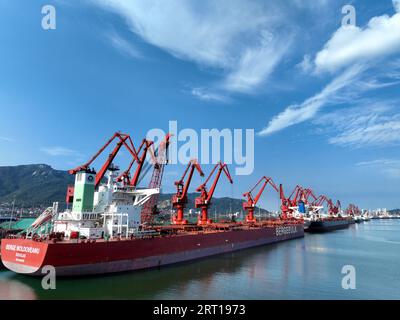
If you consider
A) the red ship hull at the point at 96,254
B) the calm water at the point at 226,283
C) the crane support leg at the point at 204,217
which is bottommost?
the calm water at the point at 226,283

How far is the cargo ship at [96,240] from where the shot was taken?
1941 cm

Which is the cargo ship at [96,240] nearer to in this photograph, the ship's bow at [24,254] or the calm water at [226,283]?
the ship's bow at [24,254]

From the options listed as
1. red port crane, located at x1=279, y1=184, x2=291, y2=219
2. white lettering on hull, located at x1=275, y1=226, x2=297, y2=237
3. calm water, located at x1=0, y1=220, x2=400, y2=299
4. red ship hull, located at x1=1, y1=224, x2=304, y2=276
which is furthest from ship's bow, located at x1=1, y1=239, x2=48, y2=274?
red port crane, located at x1=279, y1=184, x2=291, y2=219

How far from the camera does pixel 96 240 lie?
2211 cm

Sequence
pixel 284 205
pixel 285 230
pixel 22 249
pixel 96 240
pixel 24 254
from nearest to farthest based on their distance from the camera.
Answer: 1. pixel 24 254
2. pixel 22 249
3. pixel 96 240
4. pixel 285 230
5. pixel 284 205

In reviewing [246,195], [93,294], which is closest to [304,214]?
[246,195]

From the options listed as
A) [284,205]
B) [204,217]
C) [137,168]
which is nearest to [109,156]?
[137,168]

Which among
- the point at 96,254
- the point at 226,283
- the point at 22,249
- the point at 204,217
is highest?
the point at 204,217

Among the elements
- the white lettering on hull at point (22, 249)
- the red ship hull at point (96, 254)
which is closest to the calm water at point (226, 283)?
the red ship hull at point (96, 254)

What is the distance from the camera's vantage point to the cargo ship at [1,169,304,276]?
19.4 m

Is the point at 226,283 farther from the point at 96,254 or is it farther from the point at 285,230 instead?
the point at 285,230
